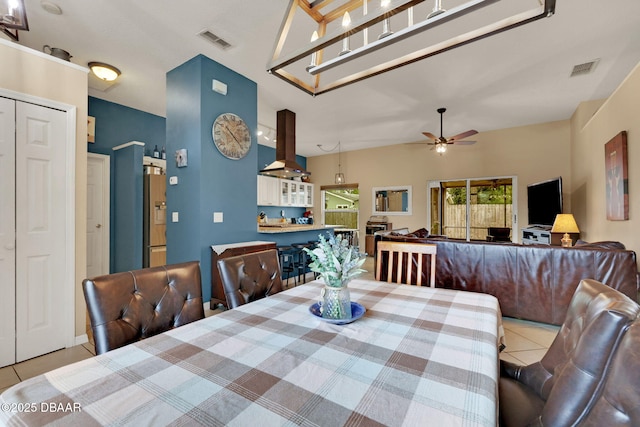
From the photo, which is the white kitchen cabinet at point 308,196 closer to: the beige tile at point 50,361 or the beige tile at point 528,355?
the beige tile at point 50,361

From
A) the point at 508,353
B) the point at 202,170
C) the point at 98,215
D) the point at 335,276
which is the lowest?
the point at 508,353

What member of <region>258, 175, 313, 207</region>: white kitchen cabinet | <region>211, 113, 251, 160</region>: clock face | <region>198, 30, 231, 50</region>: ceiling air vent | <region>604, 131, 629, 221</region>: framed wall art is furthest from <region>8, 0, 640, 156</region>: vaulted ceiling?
<region>258, 175, 313, 207</region>: white kitchen cabinet

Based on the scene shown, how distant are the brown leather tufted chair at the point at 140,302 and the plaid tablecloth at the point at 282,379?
26cm

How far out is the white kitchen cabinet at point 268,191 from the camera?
6656 mm

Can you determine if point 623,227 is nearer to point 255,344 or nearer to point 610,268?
point 610,268

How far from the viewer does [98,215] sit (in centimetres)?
427

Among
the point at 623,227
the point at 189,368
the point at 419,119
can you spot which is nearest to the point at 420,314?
the point at 189,368

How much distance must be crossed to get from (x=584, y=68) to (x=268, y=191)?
5867 mm

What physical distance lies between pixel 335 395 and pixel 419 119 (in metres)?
5.53

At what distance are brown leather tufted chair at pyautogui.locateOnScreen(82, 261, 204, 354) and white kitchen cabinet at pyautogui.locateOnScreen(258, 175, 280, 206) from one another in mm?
5276

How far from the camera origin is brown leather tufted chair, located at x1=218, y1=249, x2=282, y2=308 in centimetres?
156

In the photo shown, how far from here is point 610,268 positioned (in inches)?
99.1

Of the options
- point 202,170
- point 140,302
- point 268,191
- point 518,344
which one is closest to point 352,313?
point 140,302

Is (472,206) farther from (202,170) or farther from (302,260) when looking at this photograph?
(202,170)
